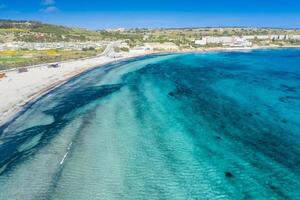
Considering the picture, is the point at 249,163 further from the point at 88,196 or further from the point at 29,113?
the point at 29,113

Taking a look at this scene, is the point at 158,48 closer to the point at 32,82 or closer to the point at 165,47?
the point at 165,47

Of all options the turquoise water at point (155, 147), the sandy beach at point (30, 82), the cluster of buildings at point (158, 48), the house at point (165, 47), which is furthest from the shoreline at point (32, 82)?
the house at point (165, 47)

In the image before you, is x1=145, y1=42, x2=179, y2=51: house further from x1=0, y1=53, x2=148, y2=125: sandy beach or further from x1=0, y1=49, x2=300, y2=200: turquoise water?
x1=0, y1=49, x2=300, y2=200: turquoise water

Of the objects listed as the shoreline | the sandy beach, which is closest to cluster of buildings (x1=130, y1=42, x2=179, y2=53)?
the shoreline

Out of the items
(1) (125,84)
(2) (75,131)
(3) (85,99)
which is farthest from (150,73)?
(2) (75,131)

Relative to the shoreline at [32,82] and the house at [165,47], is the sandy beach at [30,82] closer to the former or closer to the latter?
the shoreline at [32,82]

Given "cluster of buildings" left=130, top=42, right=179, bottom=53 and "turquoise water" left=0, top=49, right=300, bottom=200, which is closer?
"turquoise water" left=0, top=49, right=300, bottom=200
